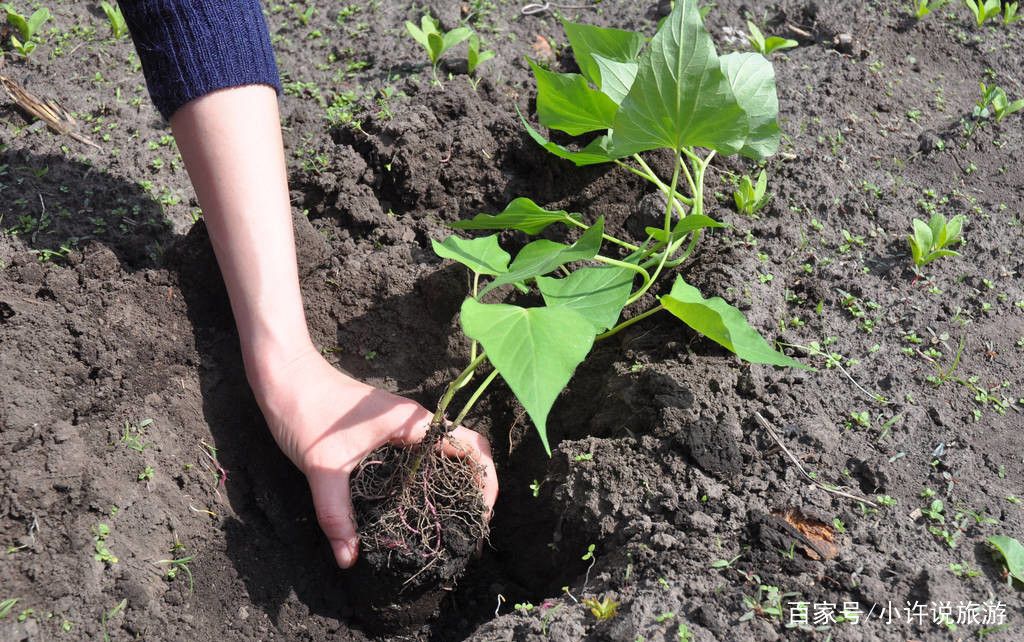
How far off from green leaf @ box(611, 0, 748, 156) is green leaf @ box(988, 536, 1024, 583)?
827mm

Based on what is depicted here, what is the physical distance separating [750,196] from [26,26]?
2.10 meters

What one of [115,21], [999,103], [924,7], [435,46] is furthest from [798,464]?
[115,21]

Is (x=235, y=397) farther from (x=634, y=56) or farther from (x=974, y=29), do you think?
(x=974, y=29)

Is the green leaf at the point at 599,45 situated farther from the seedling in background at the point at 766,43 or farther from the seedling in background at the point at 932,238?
the seedling in background at the point at 932,238

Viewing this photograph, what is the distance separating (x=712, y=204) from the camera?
1.80m

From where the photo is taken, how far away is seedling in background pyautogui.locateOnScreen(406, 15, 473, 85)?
6.84 ft

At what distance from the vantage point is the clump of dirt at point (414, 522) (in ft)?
4.65

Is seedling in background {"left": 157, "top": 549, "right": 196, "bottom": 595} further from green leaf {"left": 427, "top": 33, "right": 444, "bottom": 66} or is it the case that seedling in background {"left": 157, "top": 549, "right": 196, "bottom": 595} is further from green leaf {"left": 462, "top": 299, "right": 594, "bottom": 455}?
green leaf {"left": 427, "top": 33, "right": 444, "bottom": 66}

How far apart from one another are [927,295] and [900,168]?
0.45m

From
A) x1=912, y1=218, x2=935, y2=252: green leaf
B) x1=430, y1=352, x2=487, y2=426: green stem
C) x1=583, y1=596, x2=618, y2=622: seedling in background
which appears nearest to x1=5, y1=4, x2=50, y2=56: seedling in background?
x1=430, y1=352, x2=487, y2=426: green stem

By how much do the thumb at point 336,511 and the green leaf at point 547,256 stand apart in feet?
1.58

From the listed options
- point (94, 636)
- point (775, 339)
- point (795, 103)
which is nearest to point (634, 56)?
A: point (795, 103)

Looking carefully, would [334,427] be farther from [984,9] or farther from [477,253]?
[984,9]

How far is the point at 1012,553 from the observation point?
1199 millimetres
